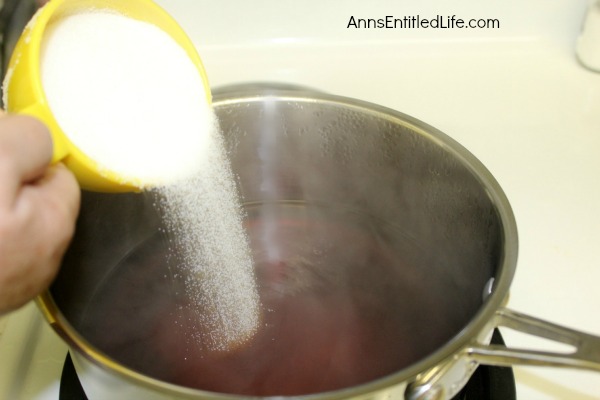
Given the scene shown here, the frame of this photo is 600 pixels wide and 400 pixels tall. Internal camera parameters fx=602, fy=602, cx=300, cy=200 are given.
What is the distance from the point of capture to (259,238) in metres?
0.76

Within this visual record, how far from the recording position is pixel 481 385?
53 centimetres

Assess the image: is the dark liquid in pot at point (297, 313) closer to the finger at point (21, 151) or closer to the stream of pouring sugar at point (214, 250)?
the stream of pouring sugar at point (214, 250)

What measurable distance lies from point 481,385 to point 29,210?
15.7 inches

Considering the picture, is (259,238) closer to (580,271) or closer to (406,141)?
(406,141)

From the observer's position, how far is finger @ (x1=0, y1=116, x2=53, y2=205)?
0.35 m

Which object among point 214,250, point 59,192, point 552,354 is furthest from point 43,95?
point 552,354

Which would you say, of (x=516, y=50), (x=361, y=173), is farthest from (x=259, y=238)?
(x=516, y=50)

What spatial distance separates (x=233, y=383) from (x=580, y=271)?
38 cm

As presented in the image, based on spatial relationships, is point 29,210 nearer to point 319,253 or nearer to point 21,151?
point 21,151

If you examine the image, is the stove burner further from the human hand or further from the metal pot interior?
the human hand

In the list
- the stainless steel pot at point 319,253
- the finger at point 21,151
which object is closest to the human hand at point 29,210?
the finger at point 21,151

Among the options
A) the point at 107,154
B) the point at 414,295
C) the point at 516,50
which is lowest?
the point at 414,295

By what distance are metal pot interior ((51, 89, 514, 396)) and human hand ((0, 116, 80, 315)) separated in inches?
6.8

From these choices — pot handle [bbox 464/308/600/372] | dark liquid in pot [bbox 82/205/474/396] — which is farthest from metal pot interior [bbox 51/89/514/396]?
pot handle [bbox 464/308/600/372]
